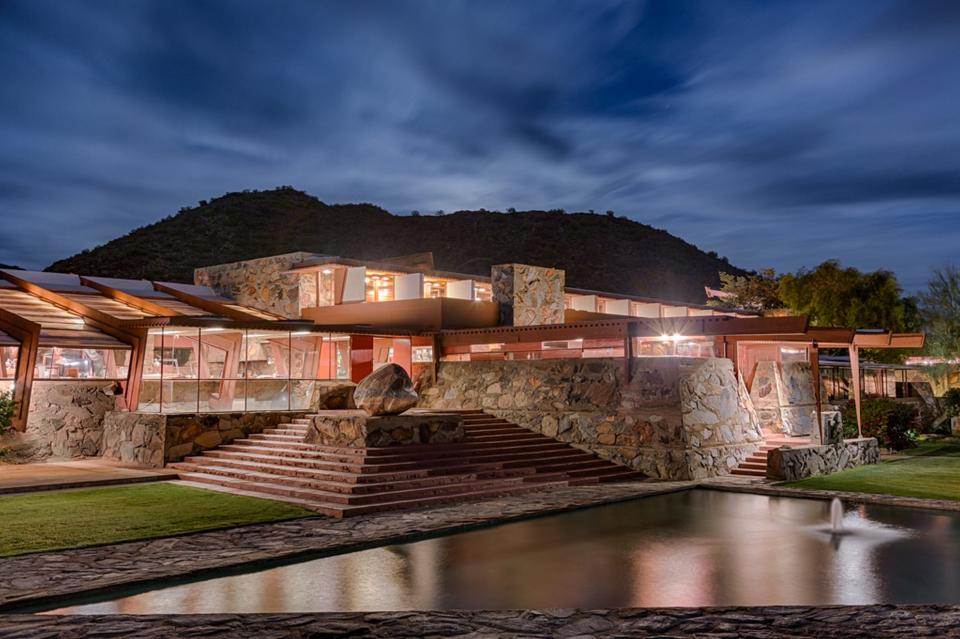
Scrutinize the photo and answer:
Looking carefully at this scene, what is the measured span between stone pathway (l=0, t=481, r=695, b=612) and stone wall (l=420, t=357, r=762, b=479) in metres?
4.11

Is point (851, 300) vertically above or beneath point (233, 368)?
above

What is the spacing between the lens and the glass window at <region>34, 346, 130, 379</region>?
18062mm

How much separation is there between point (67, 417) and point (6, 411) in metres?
1.50

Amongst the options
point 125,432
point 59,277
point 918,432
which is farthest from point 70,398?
point 918,432

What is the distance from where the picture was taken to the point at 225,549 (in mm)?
9266

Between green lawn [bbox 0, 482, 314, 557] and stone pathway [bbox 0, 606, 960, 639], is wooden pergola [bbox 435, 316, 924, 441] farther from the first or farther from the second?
stone pathway [bbox 0, 606, 960, 639]

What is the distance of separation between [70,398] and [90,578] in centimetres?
1168

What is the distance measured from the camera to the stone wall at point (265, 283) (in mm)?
26797

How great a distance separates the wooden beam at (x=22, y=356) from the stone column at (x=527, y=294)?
1450 cm

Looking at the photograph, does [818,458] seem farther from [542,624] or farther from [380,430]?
[542,624]

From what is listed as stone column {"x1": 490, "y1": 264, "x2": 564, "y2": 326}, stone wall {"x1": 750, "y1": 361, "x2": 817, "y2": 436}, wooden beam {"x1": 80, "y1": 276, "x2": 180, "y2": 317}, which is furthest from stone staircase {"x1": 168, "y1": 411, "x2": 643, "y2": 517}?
stone column {"x1": 490, "y1": 264, "x2": 564, "y2": 326}

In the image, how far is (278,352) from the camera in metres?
20.5

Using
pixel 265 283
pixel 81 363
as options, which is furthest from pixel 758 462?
pixel 265 283

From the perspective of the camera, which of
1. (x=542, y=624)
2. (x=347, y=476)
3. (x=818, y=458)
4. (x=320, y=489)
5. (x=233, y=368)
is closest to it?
(x=542, y=624)
